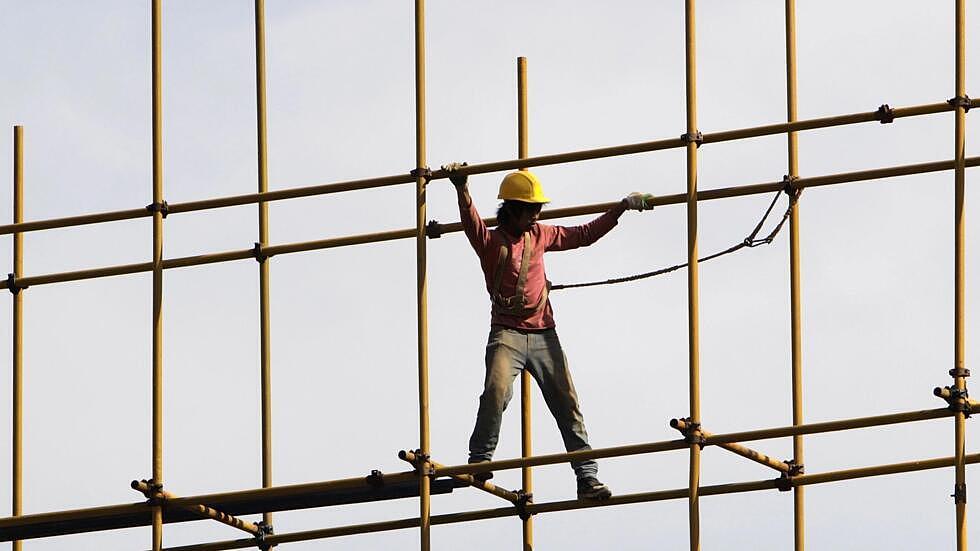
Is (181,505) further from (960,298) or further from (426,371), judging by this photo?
(960,298)

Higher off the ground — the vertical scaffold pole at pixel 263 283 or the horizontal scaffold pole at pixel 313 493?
the vertical scaffold pole at pixel 263 283

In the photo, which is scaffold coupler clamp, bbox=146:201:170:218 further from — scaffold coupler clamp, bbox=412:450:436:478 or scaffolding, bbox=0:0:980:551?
scaffold coupler clamp, bbox=412:450:436:478

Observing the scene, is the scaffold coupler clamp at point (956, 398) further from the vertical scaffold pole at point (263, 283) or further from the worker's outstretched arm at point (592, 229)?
the vertical scaffold pole at point (263, 283)

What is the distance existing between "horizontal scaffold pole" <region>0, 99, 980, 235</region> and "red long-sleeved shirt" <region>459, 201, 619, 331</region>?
1.33ft

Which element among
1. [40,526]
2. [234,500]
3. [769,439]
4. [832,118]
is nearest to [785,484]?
[769,439]

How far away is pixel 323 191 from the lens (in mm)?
21125

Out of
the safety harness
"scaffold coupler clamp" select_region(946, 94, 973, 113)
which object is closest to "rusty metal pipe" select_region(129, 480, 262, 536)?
the safety harness

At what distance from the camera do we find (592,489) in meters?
20.1

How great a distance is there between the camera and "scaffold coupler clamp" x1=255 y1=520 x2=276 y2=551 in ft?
71.7

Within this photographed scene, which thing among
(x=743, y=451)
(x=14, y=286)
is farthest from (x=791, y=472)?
(x=14, y=286)

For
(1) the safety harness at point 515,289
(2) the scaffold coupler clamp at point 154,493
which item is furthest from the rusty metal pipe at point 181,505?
(1) the safety harness at point 515,289

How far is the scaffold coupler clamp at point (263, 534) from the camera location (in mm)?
21844

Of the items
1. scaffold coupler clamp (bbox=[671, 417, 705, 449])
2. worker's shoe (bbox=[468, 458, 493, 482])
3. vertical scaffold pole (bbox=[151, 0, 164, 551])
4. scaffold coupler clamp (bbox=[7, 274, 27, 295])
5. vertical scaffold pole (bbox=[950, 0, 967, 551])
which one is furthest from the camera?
scaffold coupler clamp (bbox=[7, 274, 27, 295])

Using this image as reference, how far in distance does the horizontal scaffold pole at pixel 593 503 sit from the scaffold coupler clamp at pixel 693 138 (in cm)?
212
